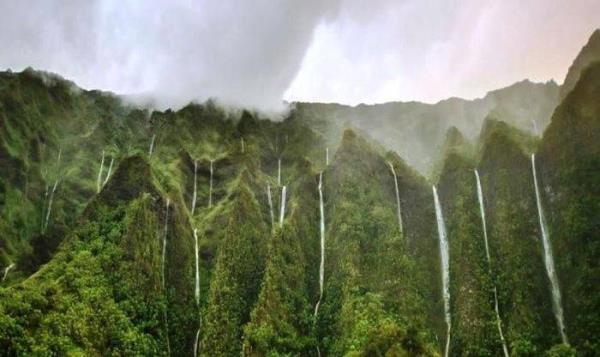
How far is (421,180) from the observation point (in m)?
83.2

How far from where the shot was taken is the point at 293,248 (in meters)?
72.7

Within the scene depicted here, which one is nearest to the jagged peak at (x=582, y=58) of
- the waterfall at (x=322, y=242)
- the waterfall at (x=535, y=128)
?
the waterfall at (x=535, y=128)

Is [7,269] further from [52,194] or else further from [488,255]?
[488,255]

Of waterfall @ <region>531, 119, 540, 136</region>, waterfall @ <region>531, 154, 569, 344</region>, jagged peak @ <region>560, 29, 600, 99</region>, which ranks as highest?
jagged peak @ <region>560, 29, 600, 99</region>

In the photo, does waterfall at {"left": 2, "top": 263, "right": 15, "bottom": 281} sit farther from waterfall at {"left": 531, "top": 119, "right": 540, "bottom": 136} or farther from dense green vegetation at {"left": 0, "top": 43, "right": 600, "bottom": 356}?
waterfall at {"left": 531, "top": 119, "right": 540, "bottom": 136}

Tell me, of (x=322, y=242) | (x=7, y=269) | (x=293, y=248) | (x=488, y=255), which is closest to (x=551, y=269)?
(x=488, y=255)

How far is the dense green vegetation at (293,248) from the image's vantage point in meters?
56.3

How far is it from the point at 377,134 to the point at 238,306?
6497 cm

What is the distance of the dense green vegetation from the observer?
185 ft

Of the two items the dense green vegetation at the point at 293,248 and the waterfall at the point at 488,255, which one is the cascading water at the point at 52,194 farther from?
the waterfall at the point at 488,255

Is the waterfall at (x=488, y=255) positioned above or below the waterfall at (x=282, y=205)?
below

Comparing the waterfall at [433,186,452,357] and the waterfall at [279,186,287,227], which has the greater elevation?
the waterfall at [279,186,287,227]

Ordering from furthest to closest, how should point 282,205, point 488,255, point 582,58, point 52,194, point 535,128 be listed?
point 535,128 < point 582,58 < point 52,194 < point 282,205 < point 488,255

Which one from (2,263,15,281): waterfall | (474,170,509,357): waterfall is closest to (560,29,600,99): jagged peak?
(474,170,509,357): waterfall
